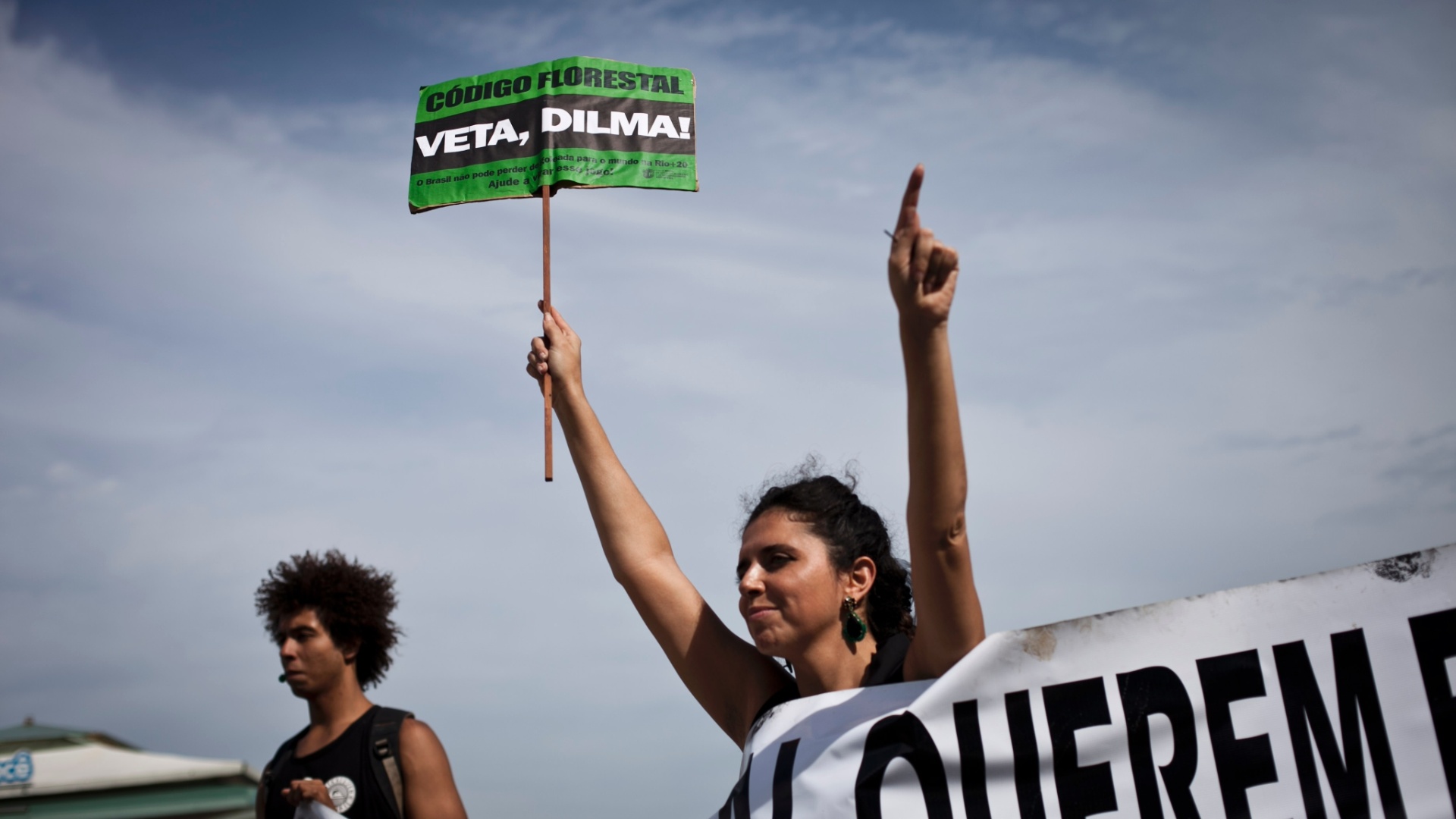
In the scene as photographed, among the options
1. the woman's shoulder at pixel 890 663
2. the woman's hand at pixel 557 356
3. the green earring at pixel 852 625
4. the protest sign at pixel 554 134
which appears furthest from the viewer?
the protest sign at pixel 554 134

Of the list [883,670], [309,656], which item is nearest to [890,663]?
[883,670]

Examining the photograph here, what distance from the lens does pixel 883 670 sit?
A: 289 cm

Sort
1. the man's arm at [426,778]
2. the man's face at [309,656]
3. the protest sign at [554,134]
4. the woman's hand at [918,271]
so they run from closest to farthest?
1. the woman's hand at [918,271]
2. the man's arm at [426,778]
3. the man's face at [309,656]
4. the protest sign at [554,134]

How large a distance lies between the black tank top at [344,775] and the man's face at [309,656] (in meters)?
0.23

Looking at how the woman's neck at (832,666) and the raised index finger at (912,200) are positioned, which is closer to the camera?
the raised index finger at (912,200)

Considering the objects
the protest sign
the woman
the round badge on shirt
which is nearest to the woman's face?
the woman

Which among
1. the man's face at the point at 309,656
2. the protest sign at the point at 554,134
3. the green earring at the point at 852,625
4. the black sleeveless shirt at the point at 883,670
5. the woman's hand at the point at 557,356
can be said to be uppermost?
the protest sign at the point at 554,134

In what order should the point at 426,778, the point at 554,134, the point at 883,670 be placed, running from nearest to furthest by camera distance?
the point at 883,670 < the point at 426,778 < the point at 554,134

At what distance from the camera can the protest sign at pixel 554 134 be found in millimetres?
4387

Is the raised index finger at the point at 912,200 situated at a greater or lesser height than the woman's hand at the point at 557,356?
lesser

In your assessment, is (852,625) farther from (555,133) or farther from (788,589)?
(555,133)

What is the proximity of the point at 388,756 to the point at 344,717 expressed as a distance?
40 cm

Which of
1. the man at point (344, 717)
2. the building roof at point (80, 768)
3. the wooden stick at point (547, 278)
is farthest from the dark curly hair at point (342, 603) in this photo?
the building roof at point (80, 768)

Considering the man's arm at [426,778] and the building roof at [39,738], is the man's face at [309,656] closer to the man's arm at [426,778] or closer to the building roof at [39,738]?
the man's arm at [426,778]
